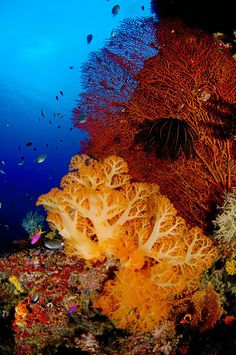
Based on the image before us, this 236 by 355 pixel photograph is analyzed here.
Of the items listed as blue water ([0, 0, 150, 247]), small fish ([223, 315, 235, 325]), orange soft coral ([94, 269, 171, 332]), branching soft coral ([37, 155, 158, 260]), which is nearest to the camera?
orange soft coral ([94, 269, 171, 332])

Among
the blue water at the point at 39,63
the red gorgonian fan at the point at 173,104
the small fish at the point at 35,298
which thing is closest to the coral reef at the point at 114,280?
the small fish at the point at 35,298

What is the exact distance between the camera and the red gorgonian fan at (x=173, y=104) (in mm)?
4734

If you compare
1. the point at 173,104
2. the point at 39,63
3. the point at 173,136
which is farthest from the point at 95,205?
the point at 39,63

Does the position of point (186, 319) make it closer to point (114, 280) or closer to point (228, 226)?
point (114, 280)

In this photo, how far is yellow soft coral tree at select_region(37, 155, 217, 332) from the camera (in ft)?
12.3

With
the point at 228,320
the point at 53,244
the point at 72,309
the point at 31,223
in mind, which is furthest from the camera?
the point at 31,223

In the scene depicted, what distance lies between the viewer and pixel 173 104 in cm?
511

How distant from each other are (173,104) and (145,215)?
2298 millimetres

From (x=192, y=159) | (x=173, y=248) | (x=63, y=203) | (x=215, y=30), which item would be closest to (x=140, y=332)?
(x=173, y=248)

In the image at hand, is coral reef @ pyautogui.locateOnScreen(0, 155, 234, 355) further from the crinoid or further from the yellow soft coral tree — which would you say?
the crinoid

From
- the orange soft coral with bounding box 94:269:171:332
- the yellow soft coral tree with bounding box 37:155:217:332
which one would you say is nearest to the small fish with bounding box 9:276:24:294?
the yellow soft coral tree with bounding box 37:155:217:332

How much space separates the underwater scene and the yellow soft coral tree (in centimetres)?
2

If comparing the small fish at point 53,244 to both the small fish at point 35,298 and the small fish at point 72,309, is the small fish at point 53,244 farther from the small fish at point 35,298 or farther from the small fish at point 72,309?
the small fish at point 72,309

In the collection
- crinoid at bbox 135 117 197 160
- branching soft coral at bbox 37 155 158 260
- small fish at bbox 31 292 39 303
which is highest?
crinoid at bbox 135 117 197 160
